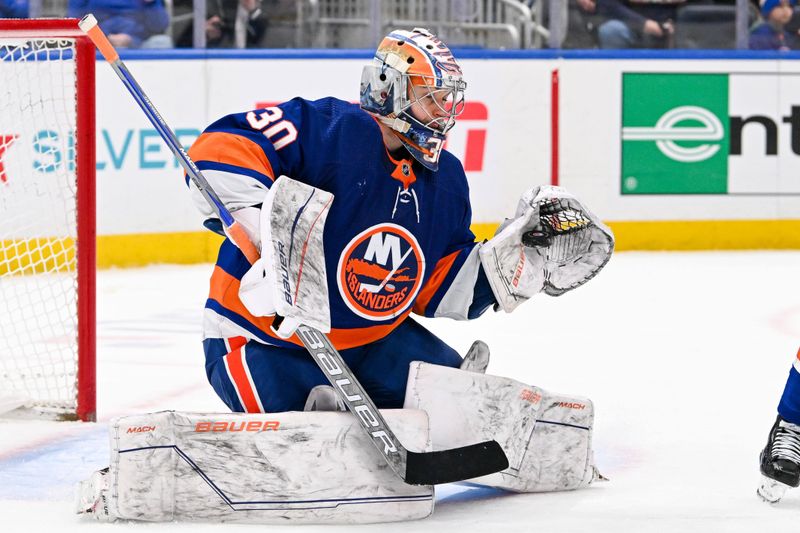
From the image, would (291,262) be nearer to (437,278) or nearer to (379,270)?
(379,270)

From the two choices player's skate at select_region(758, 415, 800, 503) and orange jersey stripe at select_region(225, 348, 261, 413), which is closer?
player's skate at select_region(758, 415, 800, 503)

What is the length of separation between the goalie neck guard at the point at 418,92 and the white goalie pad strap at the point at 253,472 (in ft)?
1.72

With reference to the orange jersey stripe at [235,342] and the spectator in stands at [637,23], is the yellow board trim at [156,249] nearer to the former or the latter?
the spectator in stands at [637,23]

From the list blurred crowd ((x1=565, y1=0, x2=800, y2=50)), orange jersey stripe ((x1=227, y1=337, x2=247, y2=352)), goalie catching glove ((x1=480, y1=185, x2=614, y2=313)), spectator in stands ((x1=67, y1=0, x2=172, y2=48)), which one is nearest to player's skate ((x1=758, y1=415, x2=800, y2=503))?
goalie catching glove ((x1=480, y1=185, x2=614, y2=313))

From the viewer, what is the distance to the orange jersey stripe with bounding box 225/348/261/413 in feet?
7.90

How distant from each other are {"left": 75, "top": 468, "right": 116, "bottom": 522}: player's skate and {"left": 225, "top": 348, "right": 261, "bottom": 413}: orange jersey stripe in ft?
1.02

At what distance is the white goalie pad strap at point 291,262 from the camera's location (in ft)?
6.97

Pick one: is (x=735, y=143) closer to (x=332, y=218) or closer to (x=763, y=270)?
(x=763, y=270)

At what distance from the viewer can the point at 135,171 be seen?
581cm

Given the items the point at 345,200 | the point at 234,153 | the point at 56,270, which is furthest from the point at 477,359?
the point at 56,270

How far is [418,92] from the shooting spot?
7.83ft

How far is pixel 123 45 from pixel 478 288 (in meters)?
3.69

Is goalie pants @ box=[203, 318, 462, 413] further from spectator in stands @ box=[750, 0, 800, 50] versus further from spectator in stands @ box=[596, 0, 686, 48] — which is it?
spectator in stands @ box=[750, 0, 800, 50]

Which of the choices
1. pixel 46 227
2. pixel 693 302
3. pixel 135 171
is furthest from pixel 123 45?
pixel 693 302
